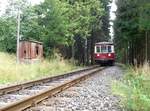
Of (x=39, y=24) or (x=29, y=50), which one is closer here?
(x=29, y=50)

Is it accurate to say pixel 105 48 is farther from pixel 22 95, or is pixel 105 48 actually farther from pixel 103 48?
pixel 22 95

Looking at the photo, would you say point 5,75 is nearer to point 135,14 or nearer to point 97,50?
point 135,14

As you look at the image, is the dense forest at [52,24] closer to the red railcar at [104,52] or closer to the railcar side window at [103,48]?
the red railcar at [104,52]

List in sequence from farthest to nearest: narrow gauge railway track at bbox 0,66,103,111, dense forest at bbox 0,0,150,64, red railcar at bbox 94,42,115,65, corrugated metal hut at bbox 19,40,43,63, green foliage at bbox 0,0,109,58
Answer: red railcar at bbox 94,42,115,65 → green foliage at bbox 0,0,109,58 → dense forest at bbox 0,0,150,64 → corrugated metal hut at bbox 19,40,43,63 → narrow gauge railway track at bbox 0,66,103,111

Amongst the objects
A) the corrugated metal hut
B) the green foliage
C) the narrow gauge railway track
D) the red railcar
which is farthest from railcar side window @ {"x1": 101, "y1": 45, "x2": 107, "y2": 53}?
the narrow gauge railway track

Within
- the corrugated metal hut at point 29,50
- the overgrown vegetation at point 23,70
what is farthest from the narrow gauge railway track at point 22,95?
the corrugated metal hut at point 29,50

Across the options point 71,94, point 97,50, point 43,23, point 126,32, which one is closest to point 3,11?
point 43,23

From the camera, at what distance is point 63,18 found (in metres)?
41.1

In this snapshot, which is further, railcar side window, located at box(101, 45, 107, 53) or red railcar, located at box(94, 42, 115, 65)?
railcar side window, located at box(101, 45, 107, 53)

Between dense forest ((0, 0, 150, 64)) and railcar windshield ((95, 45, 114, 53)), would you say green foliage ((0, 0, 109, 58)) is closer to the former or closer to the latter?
dense forest ((0, 0, 150, 64))

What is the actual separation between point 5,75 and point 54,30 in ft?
62.7

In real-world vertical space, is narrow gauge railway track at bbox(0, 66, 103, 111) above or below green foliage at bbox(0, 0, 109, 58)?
below

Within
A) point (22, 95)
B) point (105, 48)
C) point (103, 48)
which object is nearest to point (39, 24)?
point (103, 48)

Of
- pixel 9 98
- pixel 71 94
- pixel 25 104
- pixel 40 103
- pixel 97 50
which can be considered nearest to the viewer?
pixel 25 104
